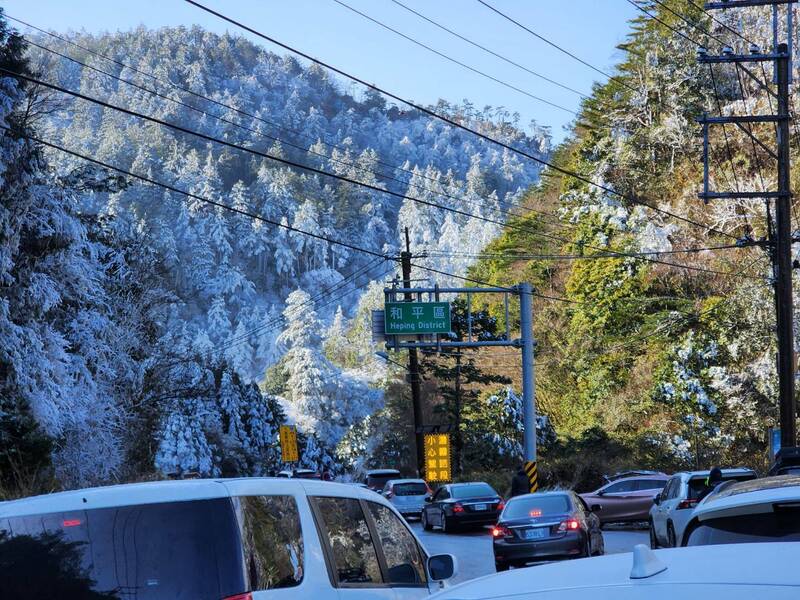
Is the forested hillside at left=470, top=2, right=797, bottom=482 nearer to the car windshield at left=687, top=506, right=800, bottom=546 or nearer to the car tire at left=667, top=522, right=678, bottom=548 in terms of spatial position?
the car tire at left=667, top=522, right=678, bottom=548

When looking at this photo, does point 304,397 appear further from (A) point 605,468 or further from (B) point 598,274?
(A) point 605,468

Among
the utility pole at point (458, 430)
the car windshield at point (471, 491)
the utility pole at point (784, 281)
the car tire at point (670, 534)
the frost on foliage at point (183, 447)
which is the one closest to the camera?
the car tire at point (670, 534)

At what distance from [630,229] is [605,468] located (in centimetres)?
1552

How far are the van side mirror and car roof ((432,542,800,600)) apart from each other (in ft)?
14.5

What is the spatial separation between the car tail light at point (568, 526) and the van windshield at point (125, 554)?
14.6 metres

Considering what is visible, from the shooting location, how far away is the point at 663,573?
3115mm

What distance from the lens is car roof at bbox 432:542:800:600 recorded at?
9.59ft

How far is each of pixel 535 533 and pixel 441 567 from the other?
12.1 m

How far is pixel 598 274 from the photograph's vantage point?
60.1 metres

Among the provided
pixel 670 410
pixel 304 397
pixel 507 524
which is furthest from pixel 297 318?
pixel 507 524

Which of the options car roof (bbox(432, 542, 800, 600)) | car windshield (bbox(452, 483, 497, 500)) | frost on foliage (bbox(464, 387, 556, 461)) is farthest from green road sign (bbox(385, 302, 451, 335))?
car roof (bbox(432, 542, 800, 600))

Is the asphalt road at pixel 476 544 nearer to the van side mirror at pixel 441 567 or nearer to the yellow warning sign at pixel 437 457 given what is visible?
the yellow warning sign at pixel 437 457

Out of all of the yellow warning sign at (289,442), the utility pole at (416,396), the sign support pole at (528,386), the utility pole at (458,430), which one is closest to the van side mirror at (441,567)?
the sign support pole at (528,386)

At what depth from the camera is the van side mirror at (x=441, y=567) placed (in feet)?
26.2
